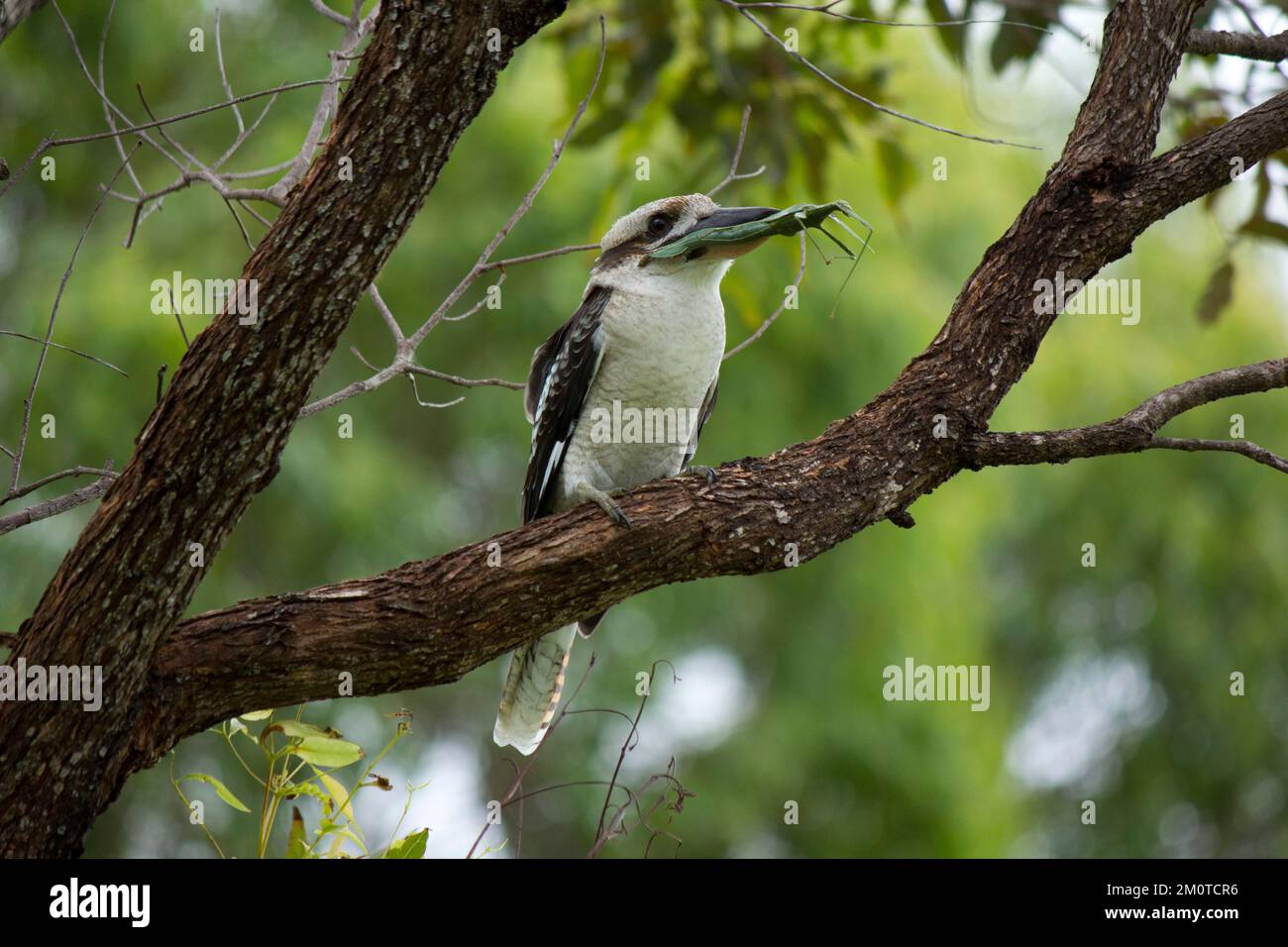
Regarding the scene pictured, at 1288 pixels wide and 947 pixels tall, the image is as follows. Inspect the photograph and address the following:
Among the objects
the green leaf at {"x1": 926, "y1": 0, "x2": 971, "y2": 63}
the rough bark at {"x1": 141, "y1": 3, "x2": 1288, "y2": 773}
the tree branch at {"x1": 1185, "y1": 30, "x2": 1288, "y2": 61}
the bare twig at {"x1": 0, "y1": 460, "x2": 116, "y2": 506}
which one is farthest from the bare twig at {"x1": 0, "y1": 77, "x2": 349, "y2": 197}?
the green leaf at {"x1": 926, "y1": 0, "x2": 971, "y2": 63}

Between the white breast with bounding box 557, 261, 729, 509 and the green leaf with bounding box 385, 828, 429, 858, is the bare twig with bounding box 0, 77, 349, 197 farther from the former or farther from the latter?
the green leaf with bounding box 385, 828, 429, 858

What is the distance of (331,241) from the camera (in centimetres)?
217

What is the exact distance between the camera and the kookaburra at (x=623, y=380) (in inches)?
131

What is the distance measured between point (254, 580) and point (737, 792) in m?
3.41

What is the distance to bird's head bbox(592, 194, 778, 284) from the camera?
3.24m

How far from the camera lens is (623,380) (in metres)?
3.36

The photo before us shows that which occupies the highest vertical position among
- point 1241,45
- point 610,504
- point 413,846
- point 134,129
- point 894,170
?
point 894,170

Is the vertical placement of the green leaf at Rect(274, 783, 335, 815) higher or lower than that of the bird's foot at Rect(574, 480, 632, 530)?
lower

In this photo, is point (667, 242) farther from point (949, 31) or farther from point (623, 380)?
point (949, 31)

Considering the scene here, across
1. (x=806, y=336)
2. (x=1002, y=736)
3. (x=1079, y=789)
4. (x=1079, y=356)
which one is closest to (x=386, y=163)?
(x=806, y=336)

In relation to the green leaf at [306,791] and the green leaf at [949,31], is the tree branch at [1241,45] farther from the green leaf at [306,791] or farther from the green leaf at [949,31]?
the green leaf at [306,791]

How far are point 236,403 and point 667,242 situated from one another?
145 cm

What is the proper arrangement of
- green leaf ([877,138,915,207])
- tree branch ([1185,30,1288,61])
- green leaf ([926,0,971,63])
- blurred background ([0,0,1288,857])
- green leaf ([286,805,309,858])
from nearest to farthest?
green leaf ([286,805,309,858]) < tree branch ([1185,30,1288,61]) < green leaf ([926,0,971,63]) < green leaf ([877,138,915,207]) < blurred background ([0,0,1288,857])

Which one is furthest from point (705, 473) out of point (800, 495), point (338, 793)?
point (338, 793)
